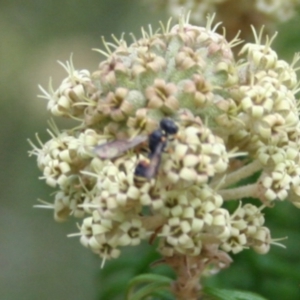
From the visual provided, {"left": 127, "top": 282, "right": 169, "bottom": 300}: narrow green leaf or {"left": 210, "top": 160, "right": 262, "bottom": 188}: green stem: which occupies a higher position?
{"left": 210, "top": 160, "right": 262, "bottom": 188}: green stem

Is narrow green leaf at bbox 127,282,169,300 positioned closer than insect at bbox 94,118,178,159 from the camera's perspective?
No

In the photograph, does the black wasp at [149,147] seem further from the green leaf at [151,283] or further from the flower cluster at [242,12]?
the flower cluster at [242,12]

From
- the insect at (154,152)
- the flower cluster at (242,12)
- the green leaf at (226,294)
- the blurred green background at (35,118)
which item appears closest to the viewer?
the insect at (154,152)

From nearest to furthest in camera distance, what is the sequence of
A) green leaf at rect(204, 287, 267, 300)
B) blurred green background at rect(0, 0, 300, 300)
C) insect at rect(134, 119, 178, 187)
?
insect at rect(134, 119, 178, 187)
green leaf at rect(204, 287, 267, 300)
blurred green background at rect(0, 0, 300, 300)

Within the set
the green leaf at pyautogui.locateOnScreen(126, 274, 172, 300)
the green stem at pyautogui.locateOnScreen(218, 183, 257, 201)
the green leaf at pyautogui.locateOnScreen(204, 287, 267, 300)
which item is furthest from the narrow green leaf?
the green stem at pyautogui.locateOnScreen(218, 183, 257, 201)

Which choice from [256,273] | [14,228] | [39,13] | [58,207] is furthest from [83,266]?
[58,207]

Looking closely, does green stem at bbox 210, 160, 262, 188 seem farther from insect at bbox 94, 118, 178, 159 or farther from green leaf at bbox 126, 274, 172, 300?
green leaf at bbox 126, 274, 172, 300

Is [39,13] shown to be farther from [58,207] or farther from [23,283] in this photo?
[58,207]

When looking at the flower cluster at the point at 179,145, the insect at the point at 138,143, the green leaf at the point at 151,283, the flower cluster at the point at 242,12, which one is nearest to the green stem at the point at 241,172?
the flower cluster at the point at 179,145
